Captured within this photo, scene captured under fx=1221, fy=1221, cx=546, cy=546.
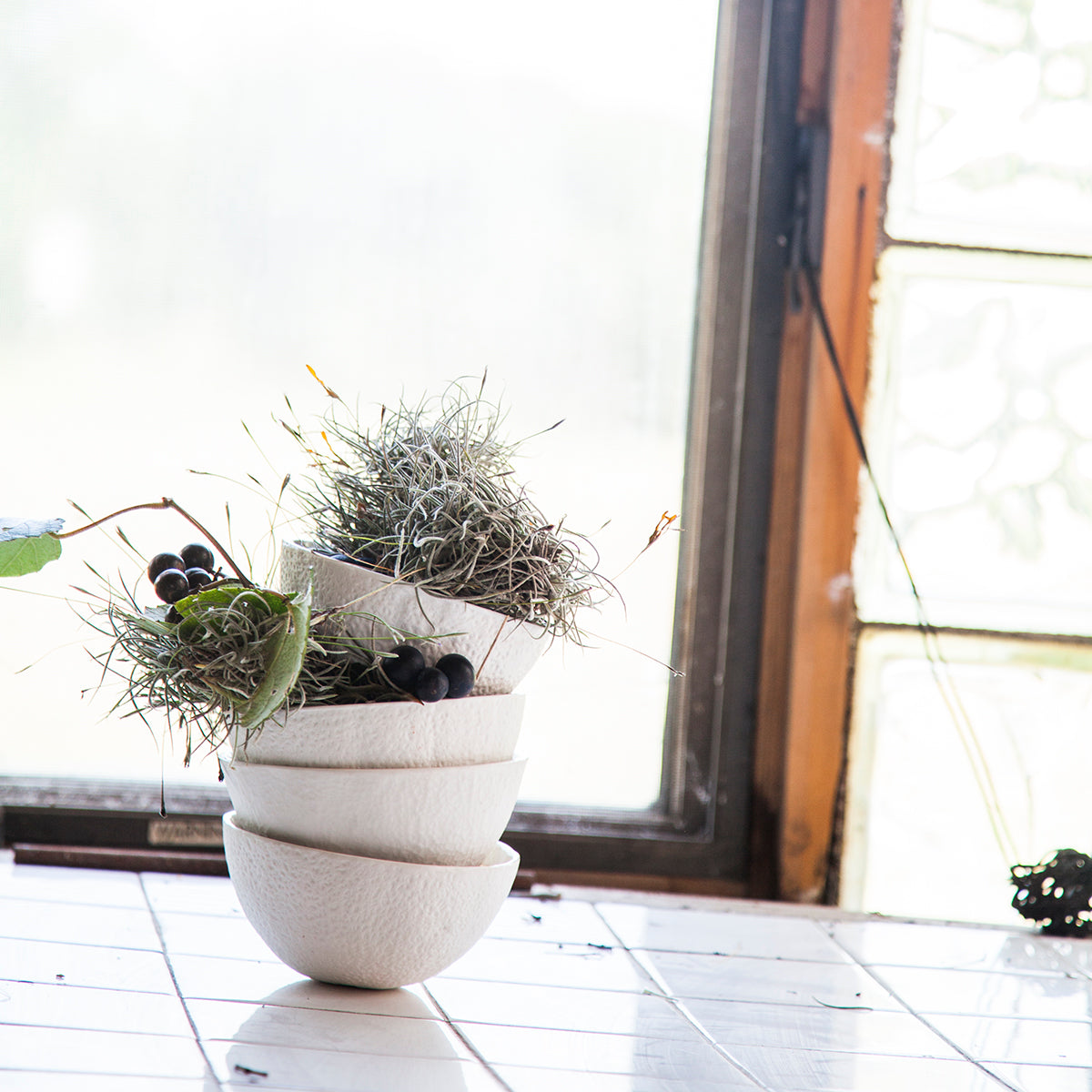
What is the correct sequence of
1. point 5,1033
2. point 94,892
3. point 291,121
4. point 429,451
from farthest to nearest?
1. point 291,121
2. point 94,892
3. point 429,451
4. point 5,1033

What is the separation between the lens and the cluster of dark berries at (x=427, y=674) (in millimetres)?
613

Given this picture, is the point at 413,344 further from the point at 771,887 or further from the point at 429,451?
the point at 771,887

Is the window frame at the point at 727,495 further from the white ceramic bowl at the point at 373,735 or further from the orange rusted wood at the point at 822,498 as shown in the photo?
the white ceramic bowl at the point at 373,735

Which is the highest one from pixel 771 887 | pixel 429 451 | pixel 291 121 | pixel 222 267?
pixel 291 121

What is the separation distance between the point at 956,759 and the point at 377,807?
64 centimetres

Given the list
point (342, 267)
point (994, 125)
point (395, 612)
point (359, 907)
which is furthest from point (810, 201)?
point (359, 907)

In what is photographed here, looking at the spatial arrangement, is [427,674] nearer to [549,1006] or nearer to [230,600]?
[230,600]

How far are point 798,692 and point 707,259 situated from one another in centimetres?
39

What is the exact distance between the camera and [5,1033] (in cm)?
57

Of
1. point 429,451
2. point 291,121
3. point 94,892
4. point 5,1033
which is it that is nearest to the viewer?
point 5,1033

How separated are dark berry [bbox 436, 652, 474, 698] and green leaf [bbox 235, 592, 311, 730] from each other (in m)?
0.08

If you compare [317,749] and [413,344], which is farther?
[413,344]

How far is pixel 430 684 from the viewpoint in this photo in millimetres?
612

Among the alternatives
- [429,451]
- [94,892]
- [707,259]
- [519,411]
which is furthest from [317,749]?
[707,259]
